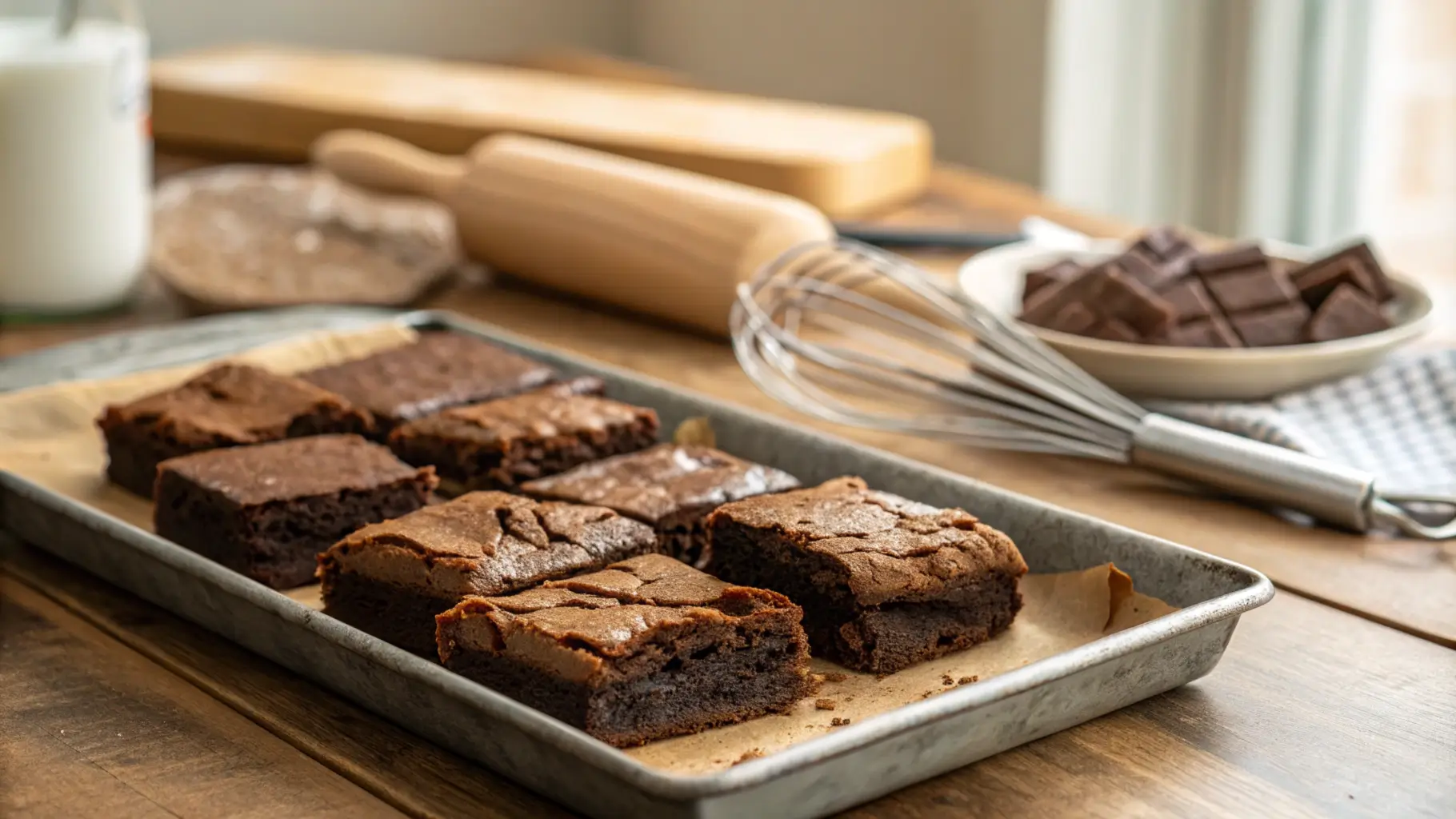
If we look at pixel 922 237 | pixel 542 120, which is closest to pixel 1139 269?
pixel 922 237

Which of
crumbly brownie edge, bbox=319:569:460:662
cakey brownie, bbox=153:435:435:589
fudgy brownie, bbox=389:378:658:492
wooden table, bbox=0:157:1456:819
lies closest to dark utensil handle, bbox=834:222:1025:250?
fudgy brownie, bbox=389:378:658:492

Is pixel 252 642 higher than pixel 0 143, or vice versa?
pixel 0 143

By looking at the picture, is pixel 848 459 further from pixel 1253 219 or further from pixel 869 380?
pixel 1253 219

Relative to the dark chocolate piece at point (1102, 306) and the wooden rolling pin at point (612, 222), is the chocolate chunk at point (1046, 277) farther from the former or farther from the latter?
the wooden rolling pin at point (612, 222)

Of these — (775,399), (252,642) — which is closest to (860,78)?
(775,399)

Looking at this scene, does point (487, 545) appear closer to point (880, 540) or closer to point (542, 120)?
point (880, 540)

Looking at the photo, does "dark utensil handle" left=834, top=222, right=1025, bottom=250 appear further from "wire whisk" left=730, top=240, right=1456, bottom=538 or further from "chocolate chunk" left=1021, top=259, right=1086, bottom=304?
"chocolate chunk" left=1021, top=259, right=1086, bottom=304
